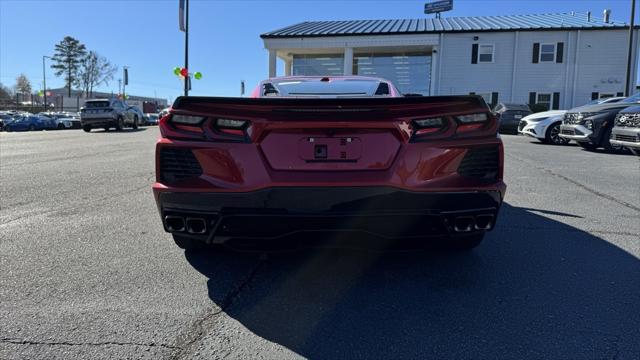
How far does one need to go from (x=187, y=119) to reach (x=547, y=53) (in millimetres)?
32438

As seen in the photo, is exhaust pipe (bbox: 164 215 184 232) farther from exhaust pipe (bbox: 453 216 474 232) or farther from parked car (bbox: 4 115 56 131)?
parked car (bbox: 4 115 56 131)

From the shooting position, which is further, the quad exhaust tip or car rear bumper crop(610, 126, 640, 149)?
car rear bumper crop(610, 126, 640, 149)

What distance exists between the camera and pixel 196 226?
281 cm

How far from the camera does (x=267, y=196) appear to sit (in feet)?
8.67

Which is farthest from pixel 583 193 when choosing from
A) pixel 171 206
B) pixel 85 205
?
pixel 85 205

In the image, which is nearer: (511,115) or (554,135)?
(554,135)

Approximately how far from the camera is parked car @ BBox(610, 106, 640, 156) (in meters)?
9.44

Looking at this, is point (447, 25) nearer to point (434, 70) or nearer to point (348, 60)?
point (434, 70)

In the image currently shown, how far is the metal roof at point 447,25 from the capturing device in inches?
1190

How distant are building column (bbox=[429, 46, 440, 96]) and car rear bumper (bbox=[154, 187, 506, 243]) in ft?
96.9

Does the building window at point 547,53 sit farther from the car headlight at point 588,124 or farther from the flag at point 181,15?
the flag at point 181,15

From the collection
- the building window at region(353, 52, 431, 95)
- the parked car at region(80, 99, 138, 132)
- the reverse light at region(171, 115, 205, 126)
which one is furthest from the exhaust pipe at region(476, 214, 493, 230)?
the building window at region(353, 52, 431, 95)

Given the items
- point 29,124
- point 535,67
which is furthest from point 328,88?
point 29,124

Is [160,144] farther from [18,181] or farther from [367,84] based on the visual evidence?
[18,181]
